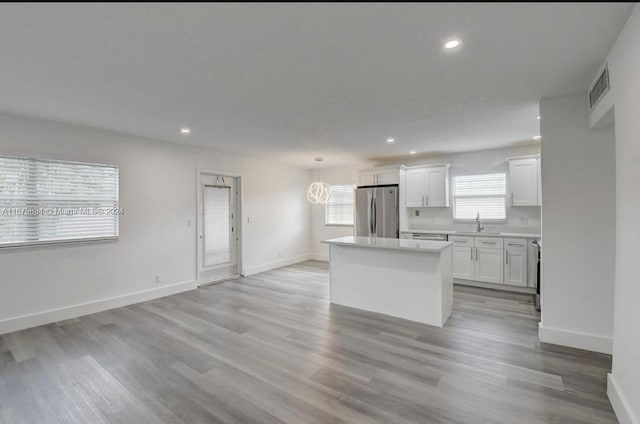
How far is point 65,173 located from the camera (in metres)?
3.78

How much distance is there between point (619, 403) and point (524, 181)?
3.88 metres

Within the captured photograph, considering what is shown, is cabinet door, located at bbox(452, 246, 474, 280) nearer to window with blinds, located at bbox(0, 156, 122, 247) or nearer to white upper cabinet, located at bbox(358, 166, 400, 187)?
white upper cabinet, located at bbox(358, 166, 400, 187)

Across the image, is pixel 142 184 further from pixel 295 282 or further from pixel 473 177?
pixel 473 177

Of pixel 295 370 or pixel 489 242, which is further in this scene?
pixel 489 242

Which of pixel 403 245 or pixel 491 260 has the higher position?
pixel 403 245

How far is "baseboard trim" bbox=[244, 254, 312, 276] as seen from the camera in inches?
246

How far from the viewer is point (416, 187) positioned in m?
6.07

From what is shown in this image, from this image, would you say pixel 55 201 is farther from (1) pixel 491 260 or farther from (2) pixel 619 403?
(1) pixel 491 260

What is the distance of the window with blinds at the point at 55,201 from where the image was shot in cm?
340

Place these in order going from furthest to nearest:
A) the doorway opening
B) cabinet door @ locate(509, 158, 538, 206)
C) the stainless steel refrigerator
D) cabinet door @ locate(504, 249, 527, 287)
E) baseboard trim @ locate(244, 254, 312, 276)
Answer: baseboard trim @ locate(244, 254, 312, 276)
the stainless steel refrigerator
the doorway opening
cabinet door @ locate(509, 158, 538, 206)
cabinet door @ locate(504, 249, 527, 287)

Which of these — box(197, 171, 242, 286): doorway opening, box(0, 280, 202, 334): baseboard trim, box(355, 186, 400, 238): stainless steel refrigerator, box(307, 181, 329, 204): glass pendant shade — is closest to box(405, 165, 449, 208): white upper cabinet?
box(355, 186, 400, 238): stainless steel refrigerator

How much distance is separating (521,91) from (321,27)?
223 cm

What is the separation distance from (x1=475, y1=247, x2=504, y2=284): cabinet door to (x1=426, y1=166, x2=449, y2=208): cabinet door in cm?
115

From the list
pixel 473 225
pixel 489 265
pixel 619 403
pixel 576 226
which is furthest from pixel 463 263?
pixel 619 403
